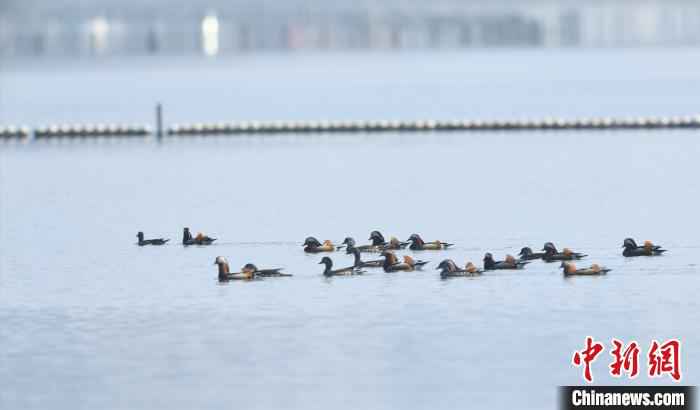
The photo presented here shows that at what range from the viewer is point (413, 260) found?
7156cm

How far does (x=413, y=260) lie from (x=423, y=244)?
4689mm

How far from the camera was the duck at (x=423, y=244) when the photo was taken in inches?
2965

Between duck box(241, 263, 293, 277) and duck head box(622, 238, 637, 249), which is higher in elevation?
duck head box(622, 238, 637, 249)

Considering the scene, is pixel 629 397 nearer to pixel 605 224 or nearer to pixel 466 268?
pixel 466 268

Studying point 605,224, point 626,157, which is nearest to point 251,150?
point 626,157

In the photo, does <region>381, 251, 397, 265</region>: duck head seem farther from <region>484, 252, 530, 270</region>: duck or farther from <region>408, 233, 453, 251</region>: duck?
<region>408, 233, 453, 251</region>: duck

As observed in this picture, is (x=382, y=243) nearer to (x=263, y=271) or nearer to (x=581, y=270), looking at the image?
(x=263, y=271)

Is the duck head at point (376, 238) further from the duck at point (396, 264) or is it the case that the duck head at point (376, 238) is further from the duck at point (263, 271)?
the duck at point (263, 271)

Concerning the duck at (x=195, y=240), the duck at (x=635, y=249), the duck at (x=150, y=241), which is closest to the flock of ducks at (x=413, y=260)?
the duck at (x=635, y=249)

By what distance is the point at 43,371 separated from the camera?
5212 centimetres

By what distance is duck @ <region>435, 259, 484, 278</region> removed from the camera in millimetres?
67438

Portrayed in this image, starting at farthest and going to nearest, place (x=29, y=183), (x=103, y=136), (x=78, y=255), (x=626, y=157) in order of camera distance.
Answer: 1. (x=103, y=136)
2. (x=626, y=157)
3. (x=29, y=183)
4. (x=78, y=255)

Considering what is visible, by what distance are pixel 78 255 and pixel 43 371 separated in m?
26.4

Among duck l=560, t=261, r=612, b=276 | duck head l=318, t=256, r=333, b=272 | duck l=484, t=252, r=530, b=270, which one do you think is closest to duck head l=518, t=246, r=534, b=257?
duck l=484, t=252, r=530, b=270
